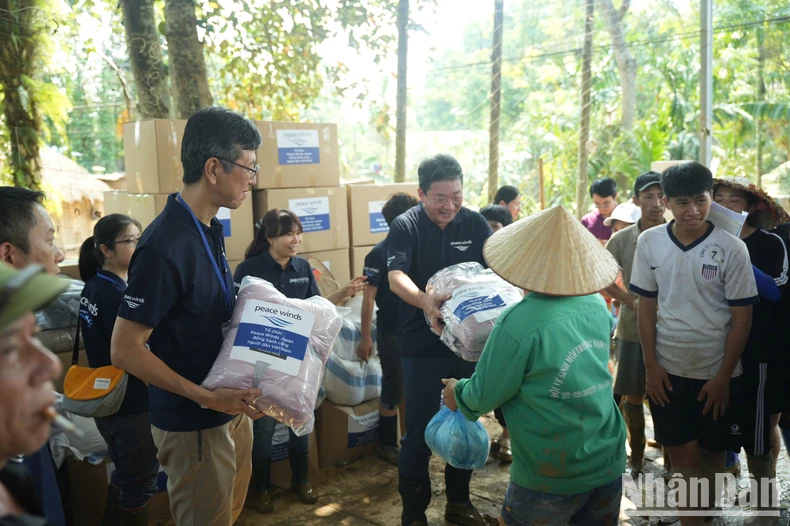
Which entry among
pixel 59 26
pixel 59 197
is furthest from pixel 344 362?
pixel 59 26

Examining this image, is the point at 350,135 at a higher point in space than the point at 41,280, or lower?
higher

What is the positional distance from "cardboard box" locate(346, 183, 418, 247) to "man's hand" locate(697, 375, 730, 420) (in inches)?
106

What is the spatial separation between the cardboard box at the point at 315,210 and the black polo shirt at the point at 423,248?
1.56 metres

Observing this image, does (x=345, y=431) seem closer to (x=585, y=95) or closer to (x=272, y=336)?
(x=272, y=336)

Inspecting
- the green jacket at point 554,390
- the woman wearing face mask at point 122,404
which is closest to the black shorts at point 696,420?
the green jacket at point 554,390

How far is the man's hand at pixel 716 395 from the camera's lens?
8.27 feet

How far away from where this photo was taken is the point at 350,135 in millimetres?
26766

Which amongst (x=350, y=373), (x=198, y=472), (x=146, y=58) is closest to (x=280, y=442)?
(x=350, y=373)

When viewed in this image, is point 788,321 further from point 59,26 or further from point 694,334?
point 59,26

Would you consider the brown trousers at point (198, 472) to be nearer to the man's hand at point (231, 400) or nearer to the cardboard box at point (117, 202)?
the man's hand at point (231, 400)

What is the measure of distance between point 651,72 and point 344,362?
497 inches

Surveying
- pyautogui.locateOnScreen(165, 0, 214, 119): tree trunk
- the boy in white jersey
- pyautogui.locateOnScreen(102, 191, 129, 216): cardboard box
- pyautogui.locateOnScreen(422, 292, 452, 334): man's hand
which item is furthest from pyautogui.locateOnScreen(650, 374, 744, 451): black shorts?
pyautogui.locateOnScreen(165, 0, 214, 119): tree trunk

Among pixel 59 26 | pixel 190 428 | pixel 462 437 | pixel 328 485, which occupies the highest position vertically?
pixel 59 26

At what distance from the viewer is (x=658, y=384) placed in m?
2.67
